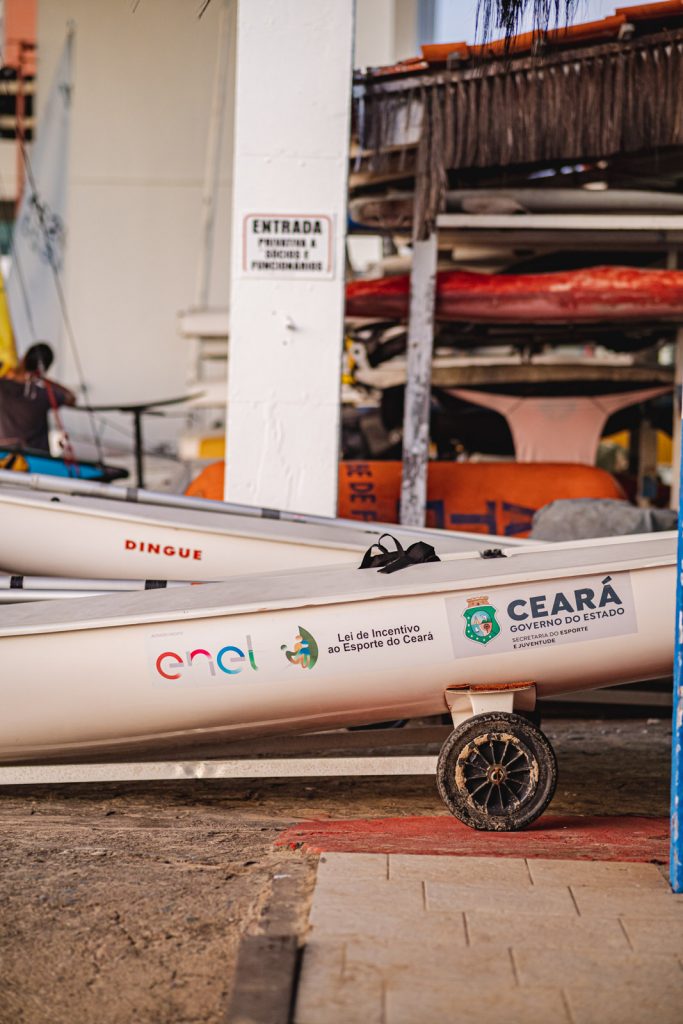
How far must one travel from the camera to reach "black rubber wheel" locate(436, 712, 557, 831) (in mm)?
3955

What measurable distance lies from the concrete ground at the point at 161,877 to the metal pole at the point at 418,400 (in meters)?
2.23

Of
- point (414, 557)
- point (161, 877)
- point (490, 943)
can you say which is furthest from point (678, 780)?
point (161, 877)

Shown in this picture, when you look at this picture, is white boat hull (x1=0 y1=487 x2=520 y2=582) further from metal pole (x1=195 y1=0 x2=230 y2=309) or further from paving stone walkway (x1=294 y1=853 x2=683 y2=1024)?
Result: metal pole (x1=195 y1=0 x2=230 y2=309)

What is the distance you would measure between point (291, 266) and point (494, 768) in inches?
142

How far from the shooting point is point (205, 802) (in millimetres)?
4566

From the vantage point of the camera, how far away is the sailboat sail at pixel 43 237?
45.4ft

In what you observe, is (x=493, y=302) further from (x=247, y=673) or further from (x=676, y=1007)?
(x=676, y=1007)

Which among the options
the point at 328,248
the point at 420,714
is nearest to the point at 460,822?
the point at 420,714

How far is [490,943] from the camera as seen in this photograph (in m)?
2.88

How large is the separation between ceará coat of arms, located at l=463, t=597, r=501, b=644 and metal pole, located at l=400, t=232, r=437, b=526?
3.24m

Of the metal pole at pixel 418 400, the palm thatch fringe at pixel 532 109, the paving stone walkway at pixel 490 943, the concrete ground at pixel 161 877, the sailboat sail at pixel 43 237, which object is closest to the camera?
the paving stone walkway at pixel 490 943

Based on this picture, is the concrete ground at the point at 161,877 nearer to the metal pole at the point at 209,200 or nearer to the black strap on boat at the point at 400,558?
the black strap on boat at the point at 400,558

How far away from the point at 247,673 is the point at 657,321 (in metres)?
5.35

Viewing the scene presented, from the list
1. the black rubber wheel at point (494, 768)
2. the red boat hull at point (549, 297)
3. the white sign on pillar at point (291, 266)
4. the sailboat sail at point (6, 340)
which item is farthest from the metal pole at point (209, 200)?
the black rubber wheel at point (494, 768)
